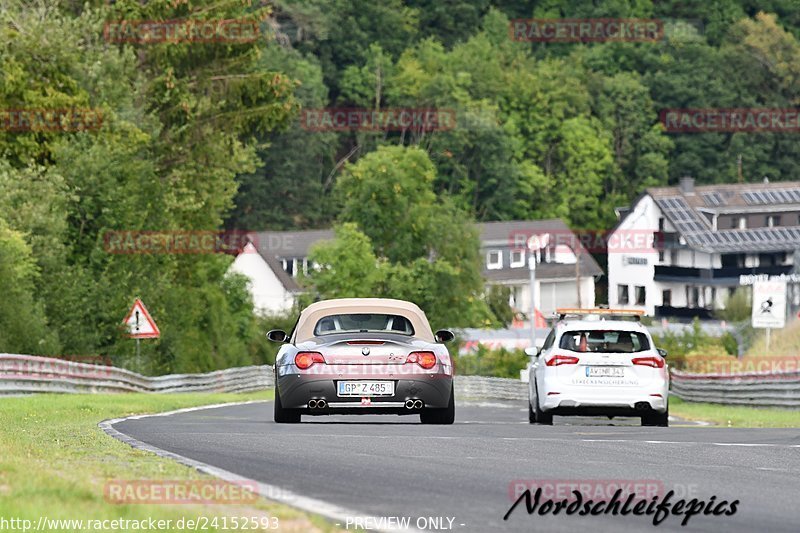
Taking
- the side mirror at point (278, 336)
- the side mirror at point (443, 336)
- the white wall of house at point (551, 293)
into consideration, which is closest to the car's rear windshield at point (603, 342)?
the side mirror at point (443, 336)

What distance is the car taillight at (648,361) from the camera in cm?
2323

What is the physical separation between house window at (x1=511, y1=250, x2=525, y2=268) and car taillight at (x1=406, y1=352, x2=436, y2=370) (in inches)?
4844

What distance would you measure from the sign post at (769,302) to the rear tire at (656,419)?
19.5 m

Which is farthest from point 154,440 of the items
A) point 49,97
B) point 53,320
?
point 49,97

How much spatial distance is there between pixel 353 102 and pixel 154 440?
136343mm

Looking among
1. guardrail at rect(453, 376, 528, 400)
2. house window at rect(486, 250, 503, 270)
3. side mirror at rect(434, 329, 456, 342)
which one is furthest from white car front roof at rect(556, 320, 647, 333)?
house window at rect(486, 250, 503, 270)

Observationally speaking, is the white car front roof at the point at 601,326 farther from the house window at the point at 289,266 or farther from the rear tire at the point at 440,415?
the house window at the point at 289,266

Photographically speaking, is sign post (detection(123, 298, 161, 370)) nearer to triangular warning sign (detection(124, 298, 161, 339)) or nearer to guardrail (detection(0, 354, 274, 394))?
triangular warning sign (detection(124, 298, 161, 339))

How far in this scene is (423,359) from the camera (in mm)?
19984

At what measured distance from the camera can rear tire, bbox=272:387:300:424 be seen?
2067 cm

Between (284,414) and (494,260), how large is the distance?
402ft

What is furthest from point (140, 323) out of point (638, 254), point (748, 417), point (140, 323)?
point (638, 254)

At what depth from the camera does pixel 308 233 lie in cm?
12912

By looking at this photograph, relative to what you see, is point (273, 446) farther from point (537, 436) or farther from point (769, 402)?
point (769, 402)
